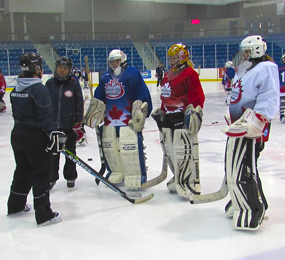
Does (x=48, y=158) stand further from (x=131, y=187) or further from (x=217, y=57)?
(x=217, y=57)

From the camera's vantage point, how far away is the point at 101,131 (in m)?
3.78

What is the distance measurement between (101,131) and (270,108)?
171cm

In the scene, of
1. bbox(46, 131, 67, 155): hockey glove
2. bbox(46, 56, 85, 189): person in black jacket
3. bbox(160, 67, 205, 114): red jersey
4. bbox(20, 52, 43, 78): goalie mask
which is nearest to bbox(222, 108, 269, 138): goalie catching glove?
bbox(160, 67, 205, 114): red jersey

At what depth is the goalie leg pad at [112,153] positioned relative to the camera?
3.72 meters

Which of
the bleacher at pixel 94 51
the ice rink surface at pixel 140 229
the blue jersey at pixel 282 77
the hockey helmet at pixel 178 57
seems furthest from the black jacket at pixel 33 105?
the bleacher at pixel 94 51

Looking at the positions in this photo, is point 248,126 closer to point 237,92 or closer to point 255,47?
point 237,92

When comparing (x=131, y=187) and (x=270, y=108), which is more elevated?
(x=270, y=108)

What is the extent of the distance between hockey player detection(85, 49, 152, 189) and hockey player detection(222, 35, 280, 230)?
1056 millimetres

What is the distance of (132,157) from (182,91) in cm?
75

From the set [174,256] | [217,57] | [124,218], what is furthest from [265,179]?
[217,57]

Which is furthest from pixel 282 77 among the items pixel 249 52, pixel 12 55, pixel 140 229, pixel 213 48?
pixel 213 48

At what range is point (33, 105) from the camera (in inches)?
109

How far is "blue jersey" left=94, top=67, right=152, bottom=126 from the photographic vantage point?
365 centimetres

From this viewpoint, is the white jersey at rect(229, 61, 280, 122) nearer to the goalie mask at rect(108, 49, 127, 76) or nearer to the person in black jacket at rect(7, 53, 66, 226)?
the person in black jacket at rect(7, 53, 66, 226)
